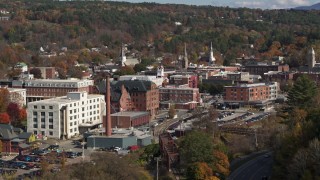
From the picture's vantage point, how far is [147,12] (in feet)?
242

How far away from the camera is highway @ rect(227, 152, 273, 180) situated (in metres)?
17.1

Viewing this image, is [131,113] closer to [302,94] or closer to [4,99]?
[4,99]

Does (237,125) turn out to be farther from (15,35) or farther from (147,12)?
(147,12)

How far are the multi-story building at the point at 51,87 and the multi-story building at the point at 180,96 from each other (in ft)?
11.0

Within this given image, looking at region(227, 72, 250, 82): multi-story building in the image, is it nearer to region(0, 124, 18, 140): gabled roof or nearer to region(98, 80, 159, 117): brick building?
region(98, 80, 159, 117): brick building

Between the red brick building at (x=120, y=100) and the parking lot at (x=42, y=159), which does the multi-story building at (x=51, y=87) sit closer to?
the red brick building at (x=120, y=100)

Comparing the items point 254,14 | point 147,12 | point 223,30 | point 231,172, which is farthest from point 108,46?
point 231,172

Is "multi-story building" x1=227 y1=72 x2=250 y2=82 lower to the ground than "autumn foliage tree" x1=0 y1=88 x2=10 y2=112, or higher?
higher

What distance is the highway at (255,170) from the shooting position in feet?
56.1

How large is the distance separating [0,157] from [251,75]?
65.9ft

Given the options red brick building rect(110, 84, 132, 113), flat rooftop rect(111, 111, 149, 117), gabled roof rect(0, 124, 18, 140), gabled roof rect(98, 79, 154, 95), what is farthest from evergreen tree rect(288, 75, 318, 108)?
gabled roof rect(0, 124, 18, 140)

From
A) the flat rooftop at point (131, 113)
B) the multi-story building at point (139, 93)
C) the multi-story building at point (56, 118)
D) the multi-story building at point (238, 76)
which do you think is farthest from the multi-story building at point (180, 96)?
the multi-story building at point (56, 118)

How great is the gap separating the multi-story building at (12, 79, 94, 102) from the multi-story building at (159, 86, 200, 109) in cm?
335

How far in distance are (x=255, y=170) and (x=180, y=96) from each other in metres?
13.7
